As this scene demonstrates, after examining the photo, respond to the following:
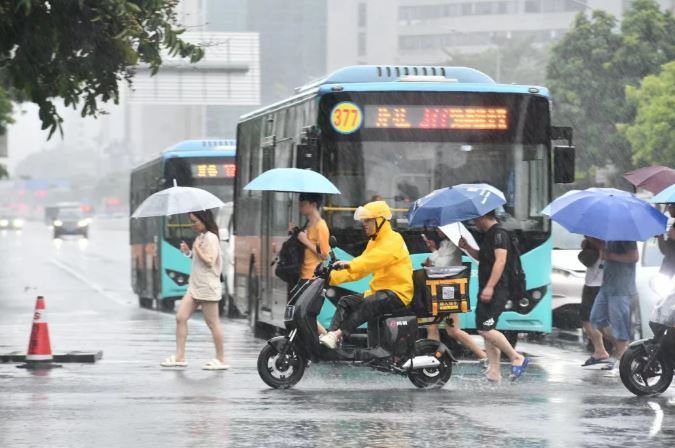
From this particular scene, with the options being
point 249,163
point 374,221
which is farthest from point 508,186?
point 249,163

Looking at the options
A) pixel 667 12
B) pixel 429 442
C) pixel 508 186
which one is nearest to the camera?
pixel 429 442

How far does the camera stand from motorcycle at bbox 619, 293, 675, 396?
1314 centimetres

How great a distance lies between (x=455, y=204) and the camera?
48.8ft

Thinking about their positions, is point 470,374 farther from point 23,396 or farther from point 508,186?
point 23,396

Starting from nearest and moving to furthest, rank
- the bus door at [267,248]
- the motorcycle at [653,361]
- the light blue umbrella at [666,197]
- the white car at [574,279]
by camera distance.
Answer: the motorcycle at [653,361] → the light blue umbrella at [666,197] → the white car at [574,279] → the bus door at [267,248]

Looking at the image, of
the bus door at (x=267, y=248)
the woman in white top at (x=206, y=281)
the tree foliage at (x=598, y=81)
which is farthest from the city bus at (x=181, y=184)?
the tree foliage at (x=598, y=81)

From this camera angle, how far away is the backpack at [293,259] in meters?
16.5

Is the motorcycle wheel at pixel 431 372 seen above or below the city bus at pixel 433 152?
below

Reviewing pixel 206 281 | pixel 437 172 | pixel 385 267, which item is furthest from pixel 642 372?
pixel 206 281

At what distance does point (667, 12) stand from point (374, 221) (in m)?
39.1

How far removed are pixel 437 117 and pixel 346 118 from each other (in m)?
1.01

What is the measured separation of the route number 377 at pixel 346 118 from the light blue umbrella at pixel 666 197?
→ 3.56 metres

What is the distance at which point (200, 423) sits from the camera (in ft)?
36.7

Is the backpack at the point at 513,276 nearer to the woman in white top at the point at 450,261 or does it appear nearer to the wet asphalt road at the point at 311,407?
the wet asphalt road at the point at 311,407
